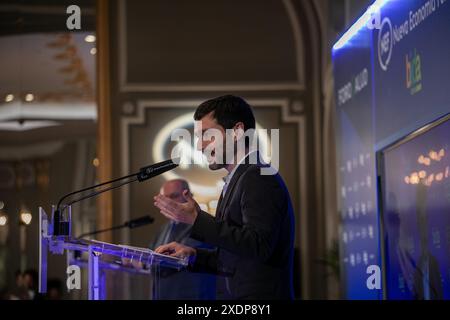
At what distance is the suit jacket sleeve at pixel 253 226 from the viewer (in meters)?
2.48

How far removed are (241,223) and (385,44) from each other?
79.5 inches

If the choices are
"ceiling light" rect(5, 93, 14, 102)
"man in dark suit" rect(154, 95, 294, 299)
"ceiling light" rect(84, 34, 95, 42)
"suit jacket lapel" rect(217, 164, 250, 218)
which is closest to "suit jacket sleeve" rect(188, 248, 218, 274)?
"man in dark suit" rect(154, 95, 294, 299)

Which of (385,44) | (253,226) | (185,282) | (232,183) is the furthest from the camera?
(185,282)

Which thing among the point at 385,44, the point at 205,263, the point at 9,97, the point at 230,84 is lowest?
the point at 205,263

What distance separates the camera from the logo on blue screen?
13.9ft

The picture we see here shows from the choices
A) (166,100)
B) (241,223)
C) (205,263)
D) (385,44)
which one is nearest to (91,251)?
(205,263)

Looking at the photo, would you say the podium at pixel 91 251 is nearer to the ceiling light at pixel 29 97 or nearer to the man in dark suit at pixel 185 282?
the man in dark suit at pixel 185 282

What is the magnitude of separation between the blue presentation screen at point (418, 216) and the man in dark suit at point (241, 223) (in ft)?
3.38

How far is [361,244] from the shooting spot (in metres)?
5.02

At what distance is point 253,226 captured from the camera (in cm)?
250

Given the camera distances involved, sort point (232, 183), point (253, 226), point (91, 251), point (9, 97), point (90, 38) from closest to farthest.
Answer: point (253, 226), point (232, 183), point (91, 251), point (9, 97), point (90, 38)

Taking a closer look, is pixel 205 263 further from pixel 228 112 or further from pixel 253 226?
pixel 228 112

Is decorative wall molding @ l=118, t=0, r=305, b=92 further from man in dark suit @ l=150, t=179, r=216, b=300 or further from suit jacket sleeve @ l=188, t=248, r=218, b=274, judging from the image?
suit jacket sleeve @ l=188, t=248, r=218, b=274
